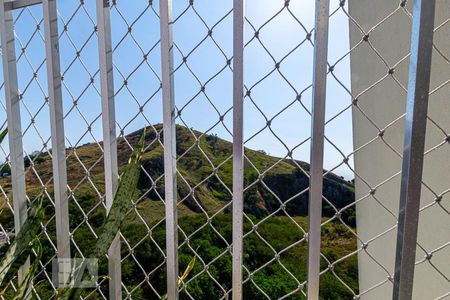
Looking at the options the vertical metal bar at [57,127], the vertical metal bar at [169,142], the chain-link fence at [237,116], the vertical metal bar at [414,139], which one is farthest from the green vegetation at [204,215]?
the vertical metal bar at [414,139]

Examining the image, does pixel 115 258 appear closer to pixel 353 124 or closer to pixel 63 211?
pixel 63 211

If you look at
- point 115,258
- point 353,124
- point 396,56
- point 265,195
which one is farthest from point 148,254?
point 396,56

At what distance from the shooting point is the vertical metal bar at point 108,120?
0.86 meters

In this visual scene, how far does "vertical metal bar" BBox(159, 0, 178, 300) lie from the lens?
2.55 feet

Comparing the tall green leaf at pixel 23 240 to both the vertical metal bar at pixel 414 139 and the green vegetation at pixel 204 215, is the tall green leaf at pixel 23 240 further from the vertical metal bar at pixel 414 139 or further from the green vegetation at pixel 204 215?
the vertical metal bar at pixel 414 139

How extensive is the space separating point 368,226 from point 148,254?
1001mm

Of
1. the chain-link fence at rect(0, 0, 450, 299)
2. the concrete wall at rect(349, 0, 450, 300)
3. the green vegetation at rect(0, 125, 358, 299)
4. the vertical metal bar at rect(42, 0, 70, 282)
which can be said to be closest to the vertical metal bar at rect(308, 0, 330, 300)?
the chain-link fence at rect(0, 0, 450, 299)

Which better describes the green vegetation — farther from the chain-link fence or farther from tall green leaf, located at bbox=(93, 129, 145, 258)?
tall green leaf, located at bbox=(93, 129, 145, 258)

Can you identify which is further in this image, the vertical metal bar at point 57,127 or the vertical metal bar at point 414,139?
the vertical metal bar at point 57,127

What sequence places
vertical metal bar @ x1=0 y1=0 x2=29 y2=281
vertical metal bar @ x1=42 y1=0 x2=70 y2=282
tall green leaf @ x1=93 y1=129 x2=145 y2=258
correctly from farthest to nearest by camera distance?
vertical metal bar @ x1=0 y1=0 x2=29 y2=281 → vertical metal bar @ x1=42 y1=0 x2=70 y2=282 → tall green leaf @ x1=93 y1=129 x2=145 y2=258

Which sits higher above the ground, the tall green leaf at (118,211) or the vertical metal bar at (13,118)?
the vertical metal bar at (13,118)

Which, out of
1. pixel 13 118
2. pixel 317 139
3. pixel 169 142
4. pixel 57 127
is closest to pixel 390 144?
pixel 317 139

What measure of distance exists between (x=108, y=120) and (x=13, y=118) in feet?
1.30

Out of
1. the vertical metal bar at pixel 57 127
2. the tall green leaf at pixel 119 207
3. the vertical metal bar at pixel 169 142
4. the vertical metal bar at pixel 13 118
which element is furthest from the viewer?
the vertical metal bar at pixel 13 118
